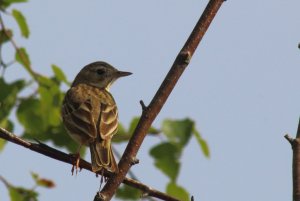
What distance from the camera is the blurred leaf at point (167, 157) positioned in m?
5.53

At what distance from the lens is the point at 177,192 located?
207 inches

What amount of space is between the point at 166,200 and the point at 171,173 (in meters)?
1.70

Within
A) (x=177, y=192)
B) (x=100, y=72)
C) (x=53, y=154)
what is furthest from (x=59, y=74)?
(x=100, y=72)

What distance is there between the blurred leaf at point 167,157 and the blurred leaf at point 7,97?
1.32 m

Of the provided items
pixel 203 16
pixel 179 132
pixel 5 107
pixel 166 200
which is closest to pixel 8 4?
pixel 5 107

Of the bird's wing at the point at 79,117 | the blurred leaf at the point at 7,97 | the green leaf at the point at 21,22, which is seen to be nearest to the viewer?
the blurred leaf at the point at 7,97

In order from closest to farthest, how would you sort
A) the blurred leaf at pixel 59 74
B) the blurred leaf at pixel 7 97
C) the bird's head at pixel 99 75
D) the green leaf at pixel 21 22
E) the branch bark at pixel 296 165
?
the branch bark at pixel 296 165 < the blurred leaf at pixel 7 97 < the blurred leaf at pixel 59 74 < the green leaf at pixel 21 22 < the bird's head at pixel 99 75

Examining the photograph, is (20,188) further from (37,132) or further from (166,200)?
(166,200)

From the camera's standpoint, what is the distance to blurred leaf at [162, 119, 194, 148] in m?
5.68

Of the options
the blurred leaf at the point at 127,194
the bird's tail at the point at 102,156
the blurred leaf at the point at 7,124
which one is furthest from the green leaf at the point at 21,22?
the blurred leaf at the point at 127,194

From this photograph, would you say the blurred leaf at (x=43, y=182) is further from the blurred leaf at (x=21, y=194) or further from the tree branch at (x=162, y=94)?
the tree branch at (x=162, y=94)

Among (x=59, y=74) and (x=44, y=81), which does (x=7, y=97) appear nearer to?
(x=44, y=81)

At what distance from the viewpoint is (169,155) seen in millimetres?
5633

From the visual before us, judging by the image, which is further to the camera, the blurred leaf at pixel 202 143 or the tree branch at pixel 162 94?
the blurred leaf at pixel 202 143
